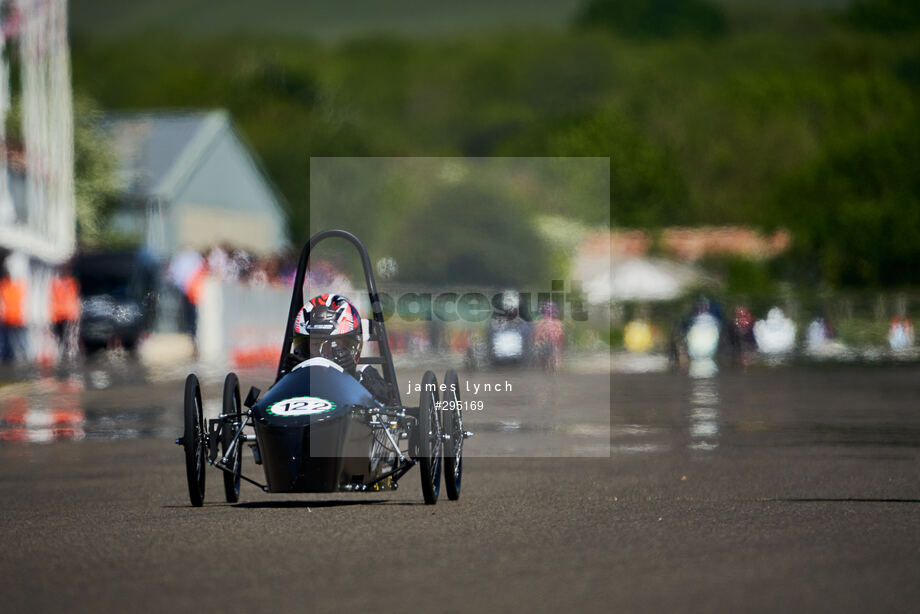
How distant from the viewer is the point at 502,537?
9875 millimetres

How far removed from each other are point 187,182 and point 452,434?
66262 millimetres

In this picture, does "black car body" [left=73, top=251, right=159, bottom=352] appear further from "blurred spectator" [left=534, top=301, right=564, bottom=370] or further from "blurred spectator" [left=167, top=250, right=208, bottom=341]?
"blurred spectator" [left=534, top=301, right=564, bottom=370]

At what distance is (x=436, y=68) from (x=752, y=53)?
3142cm

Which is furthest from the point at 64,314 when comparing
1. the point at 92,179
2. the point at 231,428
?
the point at 231,428

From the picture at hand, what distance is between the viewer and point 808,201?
3868 inches

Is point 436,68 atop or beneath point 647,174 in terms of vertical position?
atop

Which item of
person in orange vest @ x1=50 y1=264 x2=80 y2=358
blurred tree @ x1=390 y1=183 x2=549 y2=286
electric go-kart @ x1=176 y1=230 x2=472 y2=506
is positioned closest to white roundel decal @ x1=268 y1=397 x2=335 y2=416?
electric go-kart @ x1=176 y1=230 x2=472 y2=506

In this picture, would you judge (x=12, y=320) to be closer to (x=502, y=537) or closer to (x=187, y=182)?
(x=502, y=537)

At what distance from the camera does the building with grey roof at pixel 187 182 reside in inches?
2943

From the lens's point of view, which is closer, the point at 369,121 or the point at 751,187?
the point at 751,187

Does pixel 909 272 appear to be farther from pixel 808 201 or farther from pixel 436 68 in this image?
pixel 436 68

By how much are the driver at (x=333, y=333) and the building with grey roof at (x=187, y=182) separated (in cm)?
6103

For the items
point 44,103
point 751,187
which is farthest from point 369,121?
point 44,103

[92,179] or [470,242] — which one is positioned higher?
[92,179]
